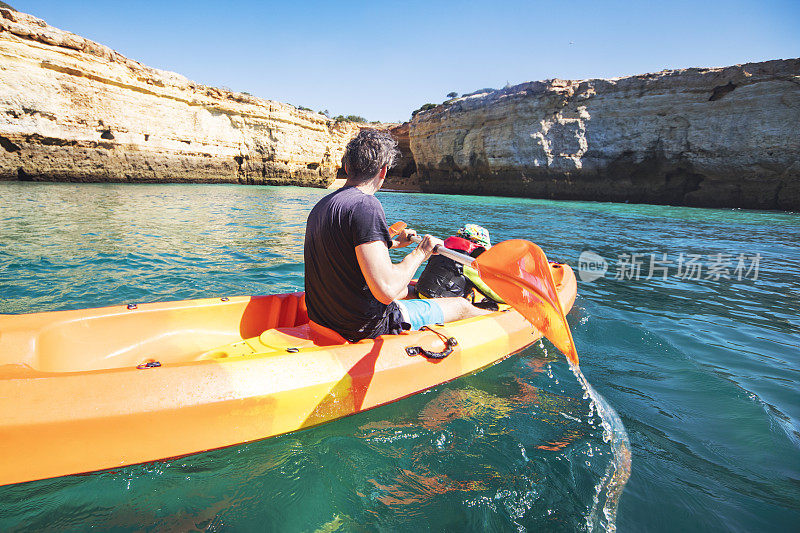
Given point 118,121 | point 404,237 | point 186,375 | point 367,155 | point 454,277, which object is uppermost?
point 118,121

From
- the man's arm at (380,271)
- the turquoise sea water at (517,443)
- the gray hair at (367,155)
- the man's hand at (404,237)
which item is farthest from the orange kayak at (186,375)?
the gray hair at (367,155)

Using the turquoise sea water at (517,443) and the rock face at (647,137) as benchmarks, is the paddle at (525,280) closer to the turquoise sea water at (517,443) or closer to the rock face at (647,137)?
the turquoise sea water at (517,443)

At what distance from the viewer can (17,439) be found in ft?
5.93

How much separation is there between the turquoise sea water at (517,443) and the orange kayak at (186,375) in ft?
0.53

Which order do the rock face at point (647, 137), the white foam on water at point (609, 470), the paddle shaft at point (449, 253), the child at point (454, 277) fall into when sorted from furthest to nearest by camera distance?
the rock face at point (647, 137) < the child at point (454, 277) < the paddle shaft at point (449, 253) < the white foam on water at point (609, 470)

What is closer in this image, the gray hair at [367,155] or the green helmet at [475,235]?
the gray hair at [367,155]

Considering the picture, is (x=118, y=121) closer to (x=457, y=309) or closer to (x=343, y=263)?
(x=457, y=309)

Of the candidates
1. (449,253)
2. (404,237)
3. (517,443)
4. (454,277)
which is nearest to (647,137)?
(454,277)

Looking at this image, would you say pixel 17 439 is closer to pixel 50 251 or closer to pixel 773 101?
pixel 50 251

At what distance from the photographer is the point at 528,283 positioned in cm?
324

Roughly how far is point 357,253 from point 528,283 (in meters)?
1.62

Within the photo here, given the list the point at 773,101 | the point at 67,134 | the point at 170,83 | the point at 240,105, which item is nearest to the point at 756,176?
the point at 773,101

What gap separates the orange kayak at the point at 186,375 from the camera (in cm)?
192

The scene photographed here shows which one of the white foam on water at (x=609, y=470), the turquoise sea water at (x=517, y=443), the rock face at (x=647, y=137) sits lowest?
the white foam on water at (x=609, y=470)
